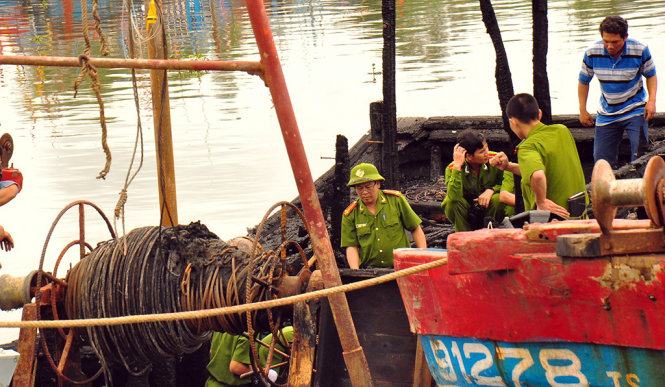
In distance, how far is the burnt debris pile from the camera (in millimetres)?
7402

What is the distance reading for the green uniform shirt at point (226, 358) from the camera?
824 centimetres

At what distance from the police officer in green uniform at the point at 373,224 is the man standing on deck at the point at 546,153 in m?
0.83

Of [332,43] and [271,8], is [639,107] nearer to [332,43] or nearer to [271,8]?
[332,43]

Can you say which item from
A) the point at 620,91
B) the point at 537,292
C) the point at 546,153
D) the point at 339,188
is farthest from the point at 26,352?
the point at 620,91

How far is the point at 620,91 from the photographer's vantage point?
35.1 feet

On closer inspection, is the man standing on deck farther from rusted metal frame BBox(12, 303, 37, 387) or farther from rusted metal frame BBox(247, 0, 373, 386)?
rusted metal frame BBox(12, 303, 37, 387)

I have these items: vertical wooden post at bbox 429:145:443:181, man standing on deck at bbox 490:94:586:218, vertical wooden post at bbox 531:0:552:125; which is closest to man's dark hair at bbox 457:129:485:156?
man standing on deck at bbox 490:94:586:218

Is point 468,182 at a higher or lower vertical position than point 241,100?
higher

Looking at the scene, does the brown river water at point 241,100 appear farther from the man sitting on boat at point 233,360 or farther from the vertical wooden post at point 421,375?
the vertical wooden post at point 421,375

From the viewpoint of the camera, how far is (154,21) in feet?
33.3

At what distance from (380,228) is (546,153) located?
121cm

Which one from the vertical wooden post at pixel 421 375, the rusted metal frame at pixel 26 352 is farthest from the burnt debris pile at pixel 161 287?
the vertical wooden post at pixel 421 375

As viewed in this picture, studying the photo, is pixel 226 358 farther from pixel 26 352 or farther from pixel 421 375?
pixel 421 375

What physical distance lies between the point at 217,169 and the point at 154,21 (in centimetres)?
805
